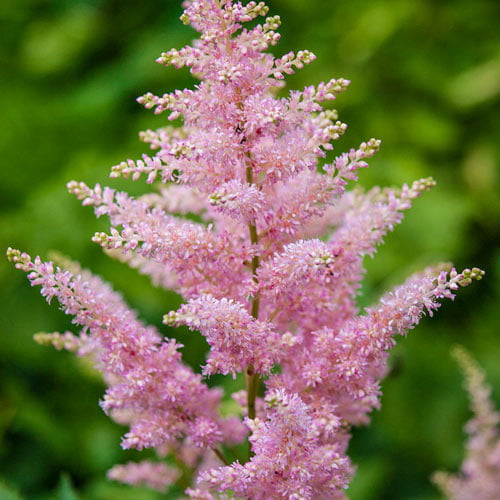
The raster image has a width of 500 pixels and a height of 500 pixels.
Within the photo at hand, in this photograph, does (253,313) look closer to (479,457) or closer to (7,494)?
(7,494)

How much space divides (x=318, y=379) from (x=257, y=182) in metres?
0.46

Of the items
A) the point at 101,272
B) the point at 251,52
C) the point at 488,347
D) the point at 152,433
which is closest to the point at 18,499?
the point at 152,433

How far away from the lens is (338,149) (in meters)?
5.47

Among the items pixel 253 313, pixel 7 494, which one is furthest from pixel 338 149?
pixel 7 494

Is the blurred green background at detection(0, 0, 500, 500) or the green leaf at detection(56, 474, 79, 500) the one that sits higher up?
the blurred green background at detection(0, 0, 500, 500)

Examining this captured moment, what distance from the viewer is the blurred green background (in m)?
3.43

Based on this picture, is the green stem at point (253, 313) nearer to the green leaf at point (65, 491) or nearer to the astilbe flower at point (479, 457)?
the green leaf at point (65, 491)

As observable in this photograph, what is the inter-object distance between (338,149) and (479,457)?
10.8 ft

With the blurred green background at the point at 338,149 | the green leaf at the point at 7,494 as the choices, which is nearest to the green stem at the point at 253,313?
the green leaf at the point at 7,494

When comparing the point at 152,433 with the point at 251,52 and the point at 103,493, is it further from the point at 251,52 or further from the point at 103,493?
the point at 103,493

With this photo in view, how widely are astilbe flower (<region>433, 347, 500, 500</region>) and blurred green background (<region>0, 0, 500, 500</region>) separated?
622 mm

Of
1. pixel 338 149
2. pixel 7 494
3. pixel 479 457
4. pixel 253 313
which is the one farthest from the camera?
pixel 338 149

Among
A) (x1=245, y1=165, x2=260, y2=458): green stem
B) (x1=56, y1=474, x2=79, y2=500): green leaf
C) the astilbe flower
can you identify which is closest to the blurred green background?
the astilbe flower

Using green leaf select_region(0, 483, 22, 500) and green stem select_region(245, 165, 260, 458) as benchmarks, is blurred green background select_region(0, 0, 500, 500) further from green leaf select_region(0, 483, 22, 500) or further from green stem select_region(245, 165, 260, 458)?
green stem select_region(245, 165, 260, 458)
